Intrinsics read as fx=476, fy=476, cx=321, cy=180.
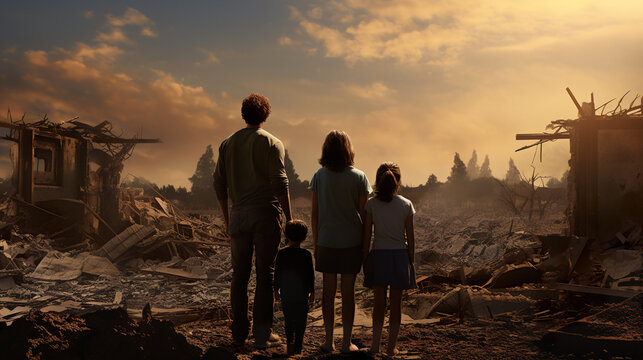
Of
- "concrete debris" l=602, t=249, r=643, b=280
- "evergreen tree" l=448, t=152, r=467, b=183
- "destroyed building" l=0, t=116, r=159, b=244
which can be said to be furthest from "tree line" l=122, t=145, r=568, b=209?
"concrete debris" l=602, t=249, r=643, b=280

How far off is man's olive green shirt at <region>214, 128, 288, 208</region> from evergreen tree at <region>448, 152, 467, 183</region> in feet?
161

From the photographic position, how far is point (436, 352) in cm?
475

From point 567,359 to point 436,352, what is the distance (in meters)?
1.22

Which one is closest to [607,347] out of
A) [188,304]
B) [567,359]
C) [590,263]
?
[567,359]

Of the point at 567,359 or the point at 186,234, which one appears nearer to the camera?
the point at 567,359

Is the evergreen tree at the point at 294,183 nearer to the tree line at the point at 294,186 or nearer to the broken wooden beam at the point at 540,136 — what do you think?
the tree line at the point at 294,186

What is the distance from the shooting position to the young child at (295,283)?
3925 mm

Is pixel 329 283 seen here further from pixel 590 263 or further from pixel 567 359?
pixel 590 263

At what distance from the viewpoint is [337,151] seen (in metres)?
4.00

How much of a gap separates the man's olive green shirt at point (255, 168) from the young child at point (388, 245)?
2.69 ft

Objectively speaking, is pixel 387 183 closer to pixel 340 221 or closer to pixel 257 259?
pixel 340 221

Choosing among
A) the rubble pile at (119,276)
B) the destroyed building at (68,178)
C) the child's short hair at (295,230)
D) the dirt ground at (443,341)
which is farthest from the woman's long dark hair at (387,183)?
the destroyed building at (68,178)

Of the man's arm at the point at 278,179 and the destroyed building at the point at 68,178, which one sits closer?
the man's arm at the point at 278,179

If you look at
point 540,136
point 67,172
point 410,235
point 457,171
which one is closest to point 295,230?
point 410,235
